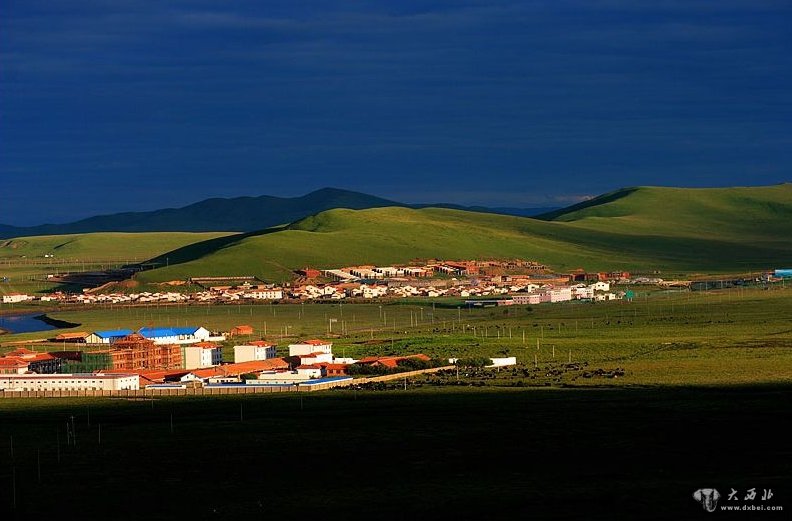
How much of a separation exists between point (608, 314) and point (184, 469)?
259ft

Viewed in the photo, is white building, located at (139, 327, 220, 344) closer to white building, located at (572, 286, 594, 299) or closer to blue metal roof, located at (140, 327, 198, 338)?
blue metal roof, located at (140, 327, 198, 338)

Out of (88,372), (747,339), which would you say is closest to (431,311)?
(747,339)

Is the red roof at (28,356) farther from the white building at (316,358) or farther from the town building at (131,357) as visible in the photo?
the white building at (316,358)

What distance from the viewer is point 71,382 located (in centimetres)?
7525

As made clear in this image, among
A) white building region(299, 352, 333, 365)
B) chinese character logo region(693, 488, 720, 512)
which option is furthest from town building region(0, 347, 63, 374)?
chinese character logo region(693, 488, 720, 512)

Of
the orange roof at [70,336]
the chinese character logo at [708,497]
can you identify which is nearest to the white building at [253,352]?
the orange roof at [70,336]

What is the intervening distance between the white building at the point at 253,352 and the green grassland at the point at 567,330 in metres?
2.61

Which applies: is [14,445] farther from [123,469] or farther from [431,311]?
[431,311]

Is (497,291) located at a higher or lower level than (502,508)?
higher

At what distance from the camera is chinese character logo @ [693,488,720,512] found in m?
37.0

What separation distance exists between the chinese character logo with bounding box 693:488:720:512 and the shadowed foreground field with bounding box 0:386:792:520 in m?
0.25

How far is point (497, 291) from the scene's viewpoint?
158625 mm

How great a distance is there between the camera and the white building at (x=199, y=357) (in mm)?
86688

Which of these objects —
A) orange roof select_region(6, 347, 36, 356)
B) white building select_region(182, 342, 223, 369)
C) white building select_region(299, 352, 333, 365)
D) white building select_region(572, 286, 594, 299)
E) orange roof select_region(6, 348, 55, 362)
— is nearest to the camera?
white building select_region(299, 352, 333, 365)
